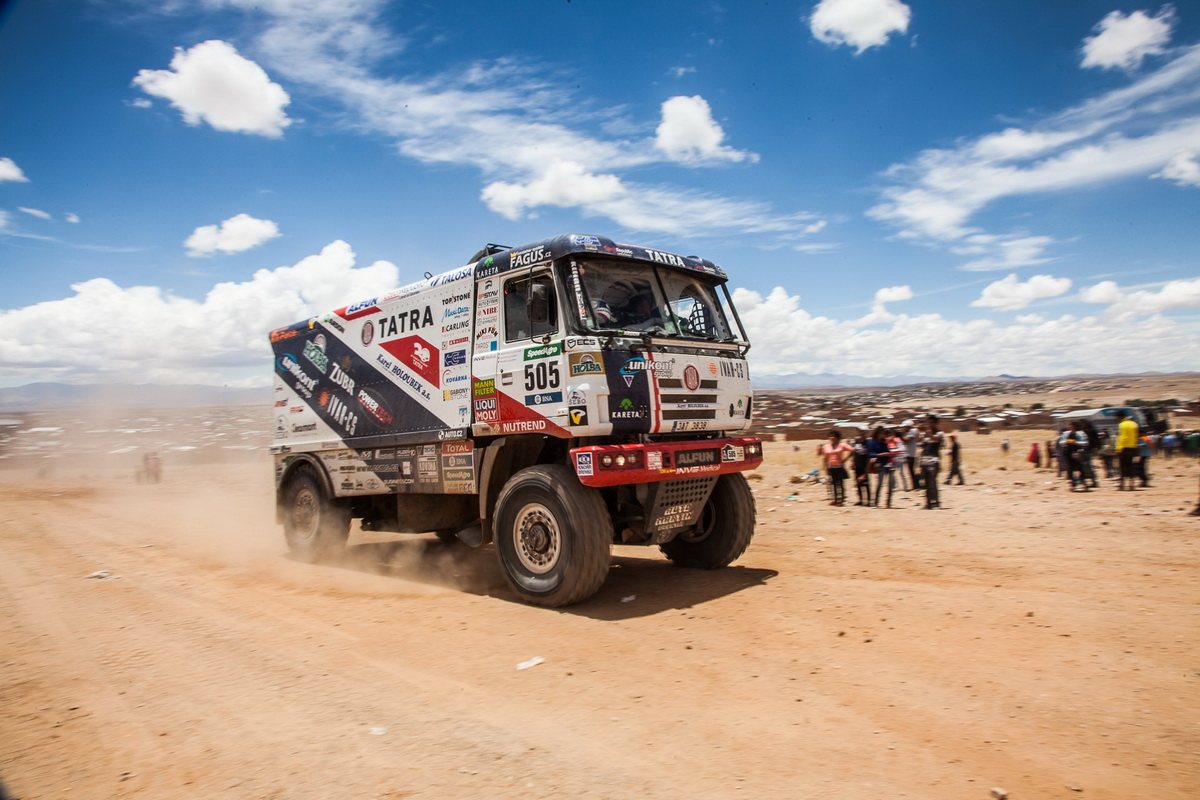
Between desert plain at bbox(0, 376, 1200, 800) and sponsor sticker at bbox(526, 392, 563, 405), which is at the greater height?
sponsor sticker at bbox(526, 392, 563, 405)

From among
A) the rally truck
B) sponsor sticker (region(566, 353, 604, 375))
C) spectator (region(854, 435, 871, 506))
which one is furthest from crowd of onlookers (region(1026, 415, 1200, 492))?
sponsor sticker (region(566, 353, 604, 375))

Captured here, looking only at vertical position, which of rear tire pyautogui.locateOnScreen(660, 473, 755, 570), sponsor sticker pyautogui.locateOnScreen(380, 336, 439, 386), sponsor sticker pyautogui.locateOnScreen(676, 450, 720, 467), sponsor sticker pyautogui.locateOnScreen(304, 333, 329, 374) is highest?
sponsor sticker pyautogui.locateOnScreen(304, 333, 329, 374)

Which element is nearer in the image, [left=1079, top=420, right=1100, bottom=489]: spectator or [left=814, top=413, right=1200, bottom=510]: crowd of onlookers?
[left=814, top=413, right=1200, bottom=510]: crowd of onlookers

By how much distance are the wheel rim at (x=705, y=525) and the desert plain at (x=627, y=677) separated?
0.51 meters

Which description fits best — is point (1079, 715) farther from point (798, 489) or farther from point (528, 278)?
point (798, 489)

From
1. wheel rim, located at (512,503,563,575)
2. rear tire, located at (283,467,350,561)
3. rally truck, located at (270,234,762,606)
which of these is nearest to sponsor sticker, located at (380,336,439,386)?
rally truck, located at (270,234,762,606)

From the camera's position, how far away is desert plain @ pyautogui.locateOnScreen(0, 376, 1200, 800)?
3.68 metres

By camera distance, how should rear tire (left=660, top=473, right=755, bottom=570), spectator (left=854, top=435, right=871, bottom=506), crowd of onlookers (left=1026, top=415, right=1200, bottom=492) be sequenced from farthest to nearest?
crowd of onlookers (left=1026, top=415, right=1200, bottom=492), spectator (left=854, top=435, right=871, bottom=506), rear tire (left=660, top=473, right=755, bottom=570)

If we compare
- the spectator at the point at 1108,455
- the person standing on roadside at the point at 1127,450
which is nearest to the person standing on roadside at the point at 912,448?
the person standing on roadside at the point at 1127,450

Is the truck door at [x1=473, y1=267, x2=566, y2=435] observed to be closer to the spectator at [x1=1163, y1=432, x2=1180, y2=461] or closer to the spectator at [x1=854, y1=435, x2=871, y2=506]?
the spectator at [x1=854, y1=435, x2=871, y2=506]

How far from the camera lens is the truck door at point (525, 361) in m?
6.91

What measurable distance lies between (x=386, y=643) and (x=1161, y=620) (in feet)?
21.3

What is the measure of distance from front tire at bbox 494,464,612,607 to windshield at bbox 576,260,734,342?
5.23 ft

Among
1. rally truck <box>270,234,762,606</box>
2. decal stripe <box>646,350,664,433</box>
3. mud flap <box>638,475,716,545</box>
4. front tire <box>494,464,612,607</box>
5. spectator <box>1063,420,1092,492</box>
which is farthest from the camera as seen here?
spectator <box>1063,420,1092,492</box>
